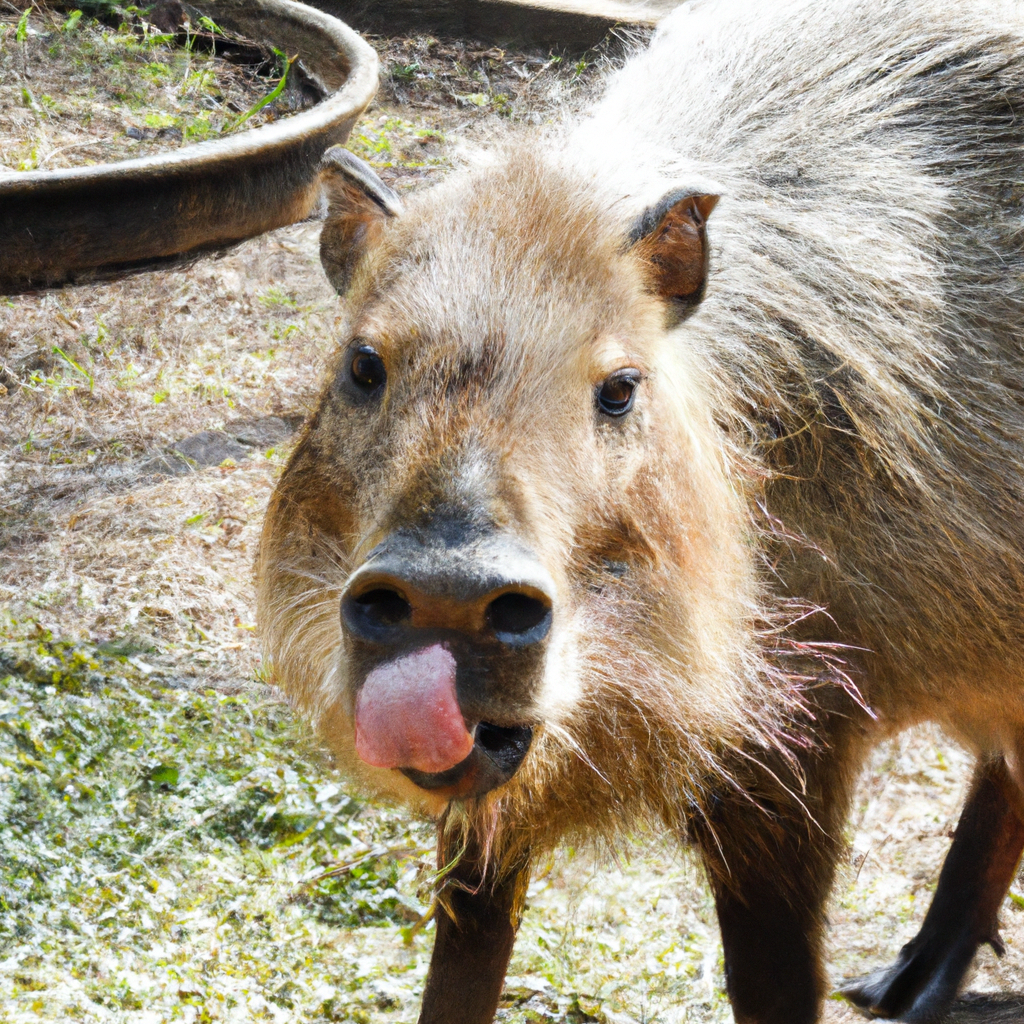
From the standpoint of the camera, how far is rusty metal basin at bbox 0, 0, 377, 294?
3762 mm

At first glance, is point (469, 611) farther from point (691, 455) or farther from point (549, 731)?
point (691, 455)

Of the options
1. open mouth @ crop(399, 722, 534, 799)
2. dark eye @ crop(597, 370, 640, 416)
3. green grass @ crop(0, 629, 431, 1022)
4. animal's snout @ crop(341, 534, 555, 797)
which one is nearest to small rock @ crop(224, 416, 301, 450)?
green grass @ crop(0, 629, 431, 1022)

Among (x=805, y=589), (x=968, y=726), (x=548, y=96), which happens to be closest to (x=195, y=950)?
(x=805, y=589)

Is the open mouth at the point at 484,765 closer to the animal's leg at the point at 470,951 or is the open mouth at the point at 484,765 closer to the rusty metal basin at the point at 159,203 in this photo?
the animal's leg at the point at 470,951

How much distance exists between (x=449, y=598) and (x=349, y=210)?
104cm

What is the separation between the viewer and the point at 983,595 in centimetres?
254

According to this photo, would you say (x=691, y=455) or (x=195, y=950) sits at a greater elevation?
(x=691, y=455)

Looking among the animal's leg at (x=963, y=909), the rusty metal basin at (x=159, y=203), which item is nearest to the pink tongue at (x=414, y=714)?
the animal's leg at (x=963, y=909)

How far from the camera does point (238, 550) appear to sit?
4246mm

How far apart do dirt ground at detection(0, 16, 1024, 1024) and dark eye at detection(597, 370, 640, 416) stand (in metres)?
0.90

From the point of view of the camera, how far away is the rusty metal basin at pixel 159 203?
12.3 ft

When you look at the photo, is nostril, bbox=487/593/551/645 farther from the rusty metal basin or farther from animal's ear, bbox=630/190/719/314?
the rusty metal basin

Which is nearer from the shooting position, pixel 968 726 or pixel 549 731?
pixel 549 731

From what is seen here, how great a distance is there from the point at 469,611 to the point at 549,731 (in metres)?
0.46
